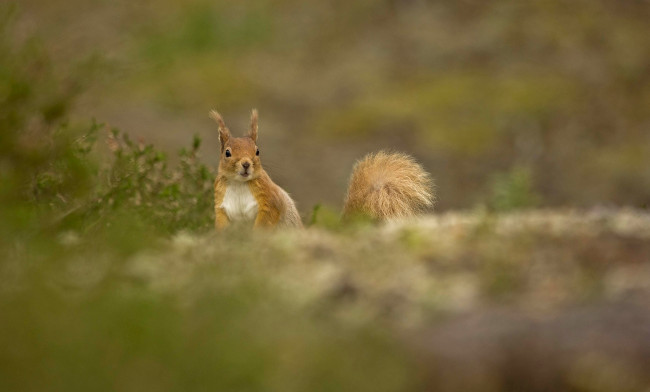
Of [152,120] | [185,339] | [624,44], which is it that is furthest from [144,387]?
[624,44]

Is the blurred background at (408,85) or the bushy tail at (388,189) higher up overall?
the blurred background at (408,85)

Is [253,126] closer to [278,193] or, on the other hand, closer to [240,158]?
[240,158]

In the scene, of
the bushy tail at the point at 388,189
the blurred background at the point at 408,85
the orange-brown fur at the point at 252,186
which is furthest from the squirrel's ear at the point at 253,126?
the blurred background at the point at 408,85

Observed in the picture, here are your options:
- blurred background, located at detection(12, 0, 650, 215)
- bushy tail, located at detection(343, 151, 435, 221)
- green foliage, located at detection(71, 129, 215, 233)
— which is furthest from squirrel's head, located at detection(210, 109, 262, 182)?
blurred background, located at detection(12, 0, 650, 215)

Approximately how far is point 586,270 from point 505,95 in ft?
47.2

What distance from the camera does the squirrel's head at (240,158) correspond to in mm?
7188

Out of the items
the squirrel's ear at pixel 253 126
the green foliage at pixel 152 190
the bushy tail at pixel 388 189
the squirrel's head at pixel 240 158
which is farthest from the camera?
the squirrel's ear at pixel 253 126

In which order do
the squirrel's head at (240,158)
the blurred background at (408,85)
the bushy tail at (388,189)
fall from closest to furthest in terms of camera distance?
1. the bushy tail at (388,189)
2. the squirrel's head at (240,158)
3. the blurred background at (408,85)

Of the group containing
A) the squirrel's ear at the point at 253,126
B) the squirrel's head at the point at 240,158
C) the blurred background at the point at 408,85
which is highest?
the blurred background at the point at 408,85

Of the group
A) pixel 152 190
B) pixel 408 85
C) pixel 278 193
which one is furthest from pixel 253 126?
pixel 408 85

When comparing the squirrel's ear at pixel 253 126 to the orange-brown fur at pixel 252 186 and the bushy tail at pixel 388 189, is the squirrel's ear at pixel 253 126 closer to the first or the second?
the orange-brown fur at pixel 252 186

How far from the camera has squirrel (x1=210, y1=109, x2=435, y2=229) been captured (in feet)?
23.3

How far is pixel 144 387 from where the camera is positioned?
3.37 m

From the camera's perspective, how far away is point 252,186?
728 cm
